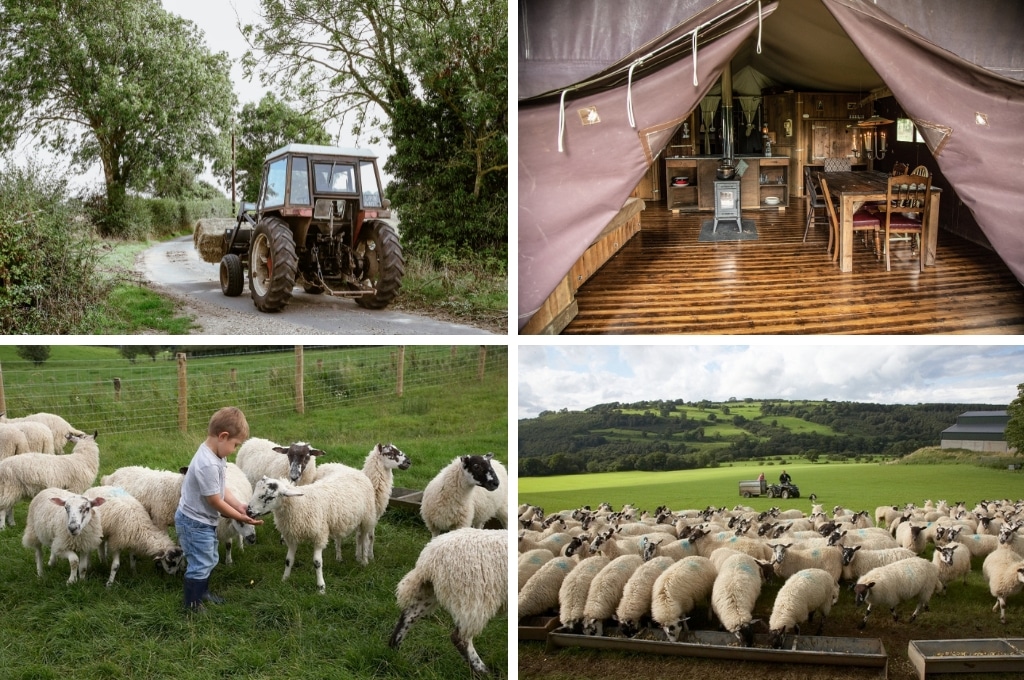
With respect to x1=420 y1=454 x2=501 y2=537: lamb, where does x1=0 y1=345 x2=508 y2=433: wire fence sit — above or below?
above

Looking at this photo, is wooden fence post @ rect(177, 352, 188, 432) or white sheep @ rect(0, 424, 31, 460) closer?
white sheep @ rect(0, 424, 31, 460)

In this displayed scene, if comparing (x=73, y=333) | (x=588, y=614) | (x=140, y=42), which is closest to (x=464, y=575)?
Answer: (x=588, y=614)

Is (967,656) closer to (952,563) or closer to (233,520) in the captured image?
(952,563)

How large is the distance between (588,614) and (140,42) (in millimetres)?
3724

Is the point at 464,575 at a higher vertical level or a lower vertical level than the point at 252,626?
higher

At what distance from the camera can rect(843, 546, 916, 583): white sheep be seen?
4359mm

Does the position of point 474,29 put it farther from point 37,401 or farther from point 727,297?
point 37,401

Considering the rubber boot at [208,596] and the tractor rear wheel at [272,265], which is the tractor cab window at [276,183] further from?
the rubber boot at [208,596]

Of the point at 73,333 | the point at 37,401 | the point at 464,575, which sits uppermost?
the point at 73,333

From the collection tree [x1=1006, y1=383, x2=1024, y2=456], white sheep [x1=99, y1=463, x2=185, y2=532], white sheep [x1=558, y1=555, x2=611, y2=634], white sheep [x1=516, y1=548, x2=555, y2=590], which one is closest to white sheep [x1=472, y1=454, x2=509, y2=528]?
white sheep [x1=516, y1=548, x2=555, y2=590]

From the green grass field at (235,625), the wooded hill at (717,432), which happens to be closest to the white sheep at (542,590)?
the green grass field at (235,625)

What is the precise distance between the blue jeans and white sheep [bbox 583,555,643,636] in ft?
5.79

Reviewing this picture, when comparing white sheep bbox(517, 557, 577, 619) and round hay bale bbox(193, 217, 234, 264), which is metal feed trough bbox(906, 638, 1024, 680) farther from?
round hay bale bbox(193, 217, 234, 264)

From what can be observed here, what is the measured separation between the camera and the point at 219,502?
3783 mm
